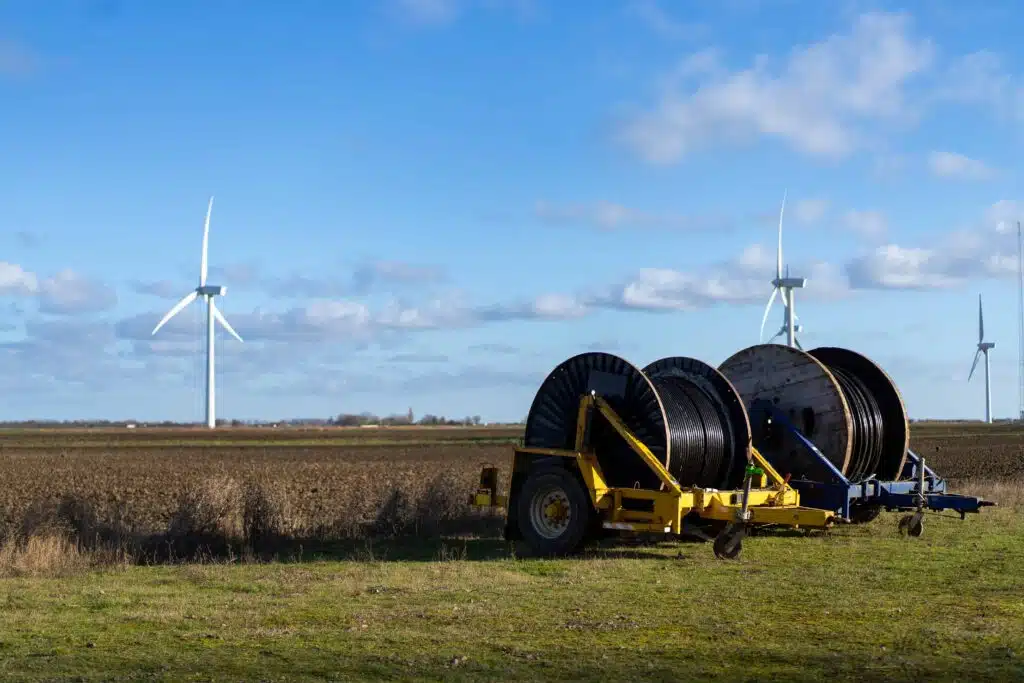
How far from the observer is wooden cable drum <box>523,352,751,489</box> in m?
14.4

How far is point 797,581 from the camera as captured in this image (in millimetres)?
12102

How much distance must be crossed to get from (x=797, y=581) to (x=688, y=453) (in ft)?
9.40

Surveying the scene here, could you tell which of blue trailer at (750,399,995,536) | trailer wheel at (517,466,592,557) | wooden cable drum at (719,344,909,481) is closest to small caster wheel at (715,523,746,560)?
blue trailer at (750,399,995,536)

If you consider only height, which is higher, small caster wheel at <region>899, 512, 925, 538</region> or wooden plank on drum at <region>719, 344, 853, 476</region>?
wooden plank on drum at <region>719, 344, 853, 476</region>

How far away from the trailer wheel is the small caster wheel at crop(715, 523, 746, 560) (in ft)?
5.21

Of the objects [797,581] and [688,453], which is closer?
[797,581]

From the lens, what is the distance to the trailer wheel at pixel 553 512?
46.9ft

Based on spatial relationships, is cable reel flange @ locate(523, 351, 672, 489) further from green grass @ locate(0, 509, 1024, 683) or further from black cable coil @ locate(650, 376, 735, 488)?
green grass @ locate(0, 509, 1024, 683)

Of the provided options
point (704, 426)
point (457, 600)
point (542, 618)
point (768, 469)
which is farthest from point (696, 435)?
point (542, 618)

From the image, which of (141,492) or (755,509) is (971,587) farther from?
(141,492)

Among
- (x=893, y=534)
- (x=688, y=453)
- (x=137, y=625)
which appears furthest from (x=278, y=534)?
(x=893, y=534)

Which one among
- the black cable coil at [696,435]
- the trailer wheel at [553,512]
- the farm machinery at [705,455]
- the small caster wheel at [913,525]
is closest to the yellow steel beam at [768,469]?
the farm machinery at [705,455]

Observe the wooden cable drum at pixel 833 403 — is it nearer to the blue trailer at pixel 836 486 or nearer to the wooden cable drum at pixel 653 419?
the blue trailer at pixel 836 486

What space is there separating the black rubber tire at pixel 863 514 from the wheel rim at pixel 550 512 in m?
5.27
